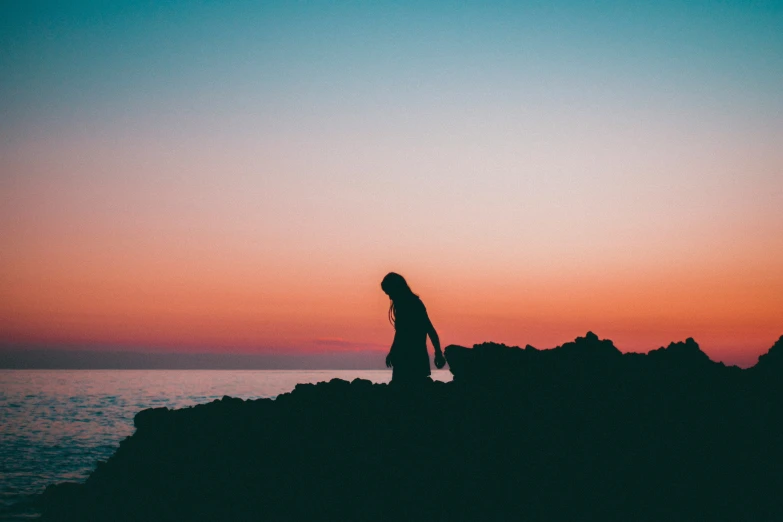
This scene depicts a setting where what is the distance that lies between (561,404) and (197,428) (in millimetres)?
7858

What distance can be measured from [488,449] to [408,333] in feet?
8.19

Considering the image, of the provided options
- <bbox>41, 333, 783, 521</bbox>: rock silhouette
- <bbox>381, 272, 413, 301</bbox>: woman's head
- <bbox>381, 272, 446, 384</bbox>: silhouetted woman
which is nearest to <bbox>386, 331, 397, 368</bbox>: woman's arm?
<bbox>381, 272, 446, 384</bbox>: silhouetted woman

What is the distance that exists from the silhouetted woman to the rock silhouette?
683 mm

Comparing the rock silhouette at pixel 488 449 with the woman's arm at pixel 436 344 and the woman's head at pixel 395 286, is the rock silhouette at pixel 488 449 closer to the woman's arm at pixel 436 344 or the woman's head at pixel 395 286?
the woman's arm at pixel 436 344

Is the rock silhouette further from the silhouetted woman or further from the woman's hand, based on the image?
the woman's hand

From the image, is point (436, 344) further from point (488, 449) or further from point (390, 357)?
point (488, 449)

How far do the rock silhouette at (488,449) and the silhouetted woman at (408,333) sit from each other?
68cm

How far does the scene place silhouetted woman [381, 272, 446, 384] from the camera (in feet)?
32.8

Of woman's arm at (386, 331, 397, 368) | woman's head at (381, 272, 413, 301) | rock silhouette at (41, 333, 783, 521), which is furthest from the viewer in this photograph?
woman's arm at (386, 331, 397, 368)

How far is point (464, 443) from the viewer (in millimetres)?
9891

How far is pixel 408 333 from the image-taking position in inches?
402

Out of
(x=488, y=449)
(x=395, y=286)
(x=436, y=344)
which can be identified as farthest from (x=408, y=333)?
(x=488, y=449)

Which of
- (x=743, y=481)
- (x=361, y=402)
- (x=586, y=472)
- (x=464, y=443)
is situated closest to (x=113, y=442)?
(x=361, y=402)

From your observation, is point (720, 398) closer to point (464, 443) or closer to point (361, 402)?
point (464, 443)
